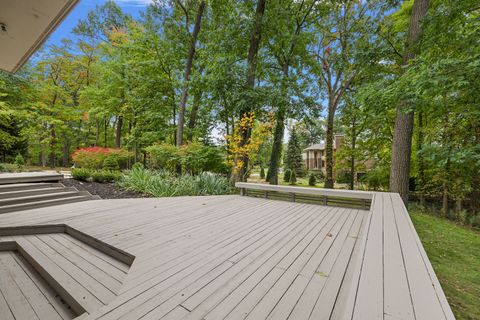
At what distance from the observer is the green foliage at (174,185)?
5777mm

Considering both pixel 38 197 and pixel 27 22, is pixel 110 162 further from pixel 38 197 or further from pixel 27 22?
pixel 27 22

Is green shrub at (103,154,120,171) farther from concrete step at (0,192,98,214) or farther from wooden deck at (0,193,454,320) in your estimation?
wooden deck at (0,193,454,320)

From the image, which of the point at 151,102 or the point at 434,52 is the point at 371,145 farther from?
the point at 151,102

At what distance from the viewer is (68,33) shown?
13156 millimetres

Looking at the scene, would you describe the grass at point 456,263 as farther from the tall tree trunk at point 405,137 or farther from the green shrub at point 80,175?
the green shrub at point 80,175

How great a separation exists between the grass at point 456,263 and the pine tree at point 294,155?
17943mm

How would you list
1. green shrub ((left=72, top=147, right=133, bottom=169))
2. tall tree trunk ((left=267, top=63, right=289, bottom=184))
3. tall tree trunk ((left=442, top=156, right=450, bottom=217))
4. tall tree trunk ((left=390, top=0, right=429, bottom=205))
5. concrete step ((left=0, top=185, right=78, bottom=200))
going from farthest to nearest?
1. green shrub ((left=72, top=147, right=133, bottom=169))
2. tall tree trunk ((left=267, top=63, right=289, bottom=184))
3. tall tree trunk ((left=442, top=156, right=450, bottom=217))
4. tall tree trunk ((left=390, top=0, right=429, bottom=205))
5. concrete step ((left=0, top=185, right=78, bottom=200))

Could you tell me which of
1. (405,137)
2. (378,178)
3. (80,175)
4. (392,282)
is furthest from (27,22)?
(378,178)

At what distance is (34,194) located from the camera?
14.7 ft

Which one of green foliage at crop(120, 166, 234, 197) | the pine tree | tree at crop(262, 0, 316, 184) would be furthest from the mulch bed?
the pine tree

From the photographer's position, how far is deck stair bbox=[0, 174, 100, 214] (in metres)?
3.96

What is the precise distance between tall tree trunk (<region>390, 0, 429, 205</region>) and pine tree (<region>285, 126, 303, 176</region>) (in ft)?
59.1

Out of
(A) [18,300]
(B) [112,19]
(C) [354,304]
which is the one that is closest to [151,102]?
(B) [112,19]

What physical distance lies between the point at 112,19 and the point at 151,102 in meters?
8.37
